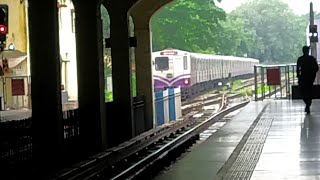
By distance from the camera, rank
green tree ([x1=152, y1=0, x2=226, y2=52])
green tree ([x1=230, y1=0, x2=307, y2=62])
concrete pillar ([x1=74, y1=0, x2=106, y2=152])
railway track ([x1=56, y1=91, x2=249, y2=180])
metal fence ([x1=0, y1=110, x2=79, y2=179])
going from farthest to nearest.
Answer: green tree ([x1=230, y1=0, x2=307, y2=62]), green tree ([x1=152, y1=0, x2=226, y2=52]), concrete pillar ([x1=74, y1=0, x2=106, y2=152]), metal fence ([x1=0, y1=110, x2=79, y2=179]), railway track ([x1=56, y1=91, x2=249, y2=180])

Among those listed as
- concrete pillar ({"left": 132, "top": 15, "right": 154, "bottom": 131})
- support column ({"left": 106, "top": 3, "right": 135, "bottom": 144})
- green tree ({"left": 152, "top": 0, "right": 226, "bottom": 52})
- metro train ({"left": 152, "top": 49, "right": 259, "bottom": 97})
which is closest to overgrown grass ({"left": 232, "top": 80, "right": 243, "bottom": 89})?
metro train ({"left": 152, "top": 49, "right": 259, "bottom": 97})

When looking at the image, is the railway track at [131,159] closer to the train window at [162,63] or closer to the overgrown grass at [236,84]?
the train window at [162,63]

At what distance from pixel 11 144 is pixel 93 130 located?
336cm

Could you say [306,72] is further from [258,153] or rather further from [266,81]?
[266,81]

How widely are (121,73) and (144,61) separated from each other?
11.0 ft

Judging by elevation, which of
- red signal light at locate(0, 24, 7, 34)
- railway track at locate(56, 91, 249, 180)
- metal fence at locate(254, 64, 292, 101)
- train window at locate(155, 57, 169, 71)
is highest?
red signal light at locate(0, 24, 7, 34)

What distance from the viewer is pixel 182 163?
1108cm

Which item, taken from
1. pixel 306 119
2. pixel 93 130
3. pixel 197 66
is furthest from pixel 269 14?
pixel 93 130

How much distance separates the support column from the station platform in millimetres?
2674

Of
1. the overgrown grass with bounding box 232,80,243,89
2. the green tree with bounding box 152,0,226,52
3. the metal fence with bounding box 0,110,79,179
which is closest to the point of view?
the metal fence with bounding box 0,110,79,179

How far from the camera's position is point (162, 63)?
40094 millimetres

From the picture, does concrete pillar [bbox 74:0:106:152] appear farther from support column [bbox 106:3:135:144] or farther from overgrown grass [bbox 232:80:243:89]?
overgrown grass [bbox 232:80:243:89]

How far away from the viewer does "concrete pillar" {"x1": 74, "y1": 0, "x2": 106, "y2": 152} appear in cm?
1396

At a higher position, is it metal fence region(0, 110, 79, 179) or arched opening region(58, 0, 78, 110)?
arched opening region(58, 0, 78, 110)
